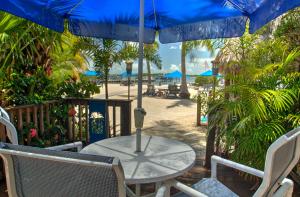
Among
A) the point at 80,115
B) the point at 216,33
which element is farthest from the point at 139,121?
the point at 80,115

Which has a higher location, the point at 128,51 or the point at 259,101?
the point at 128,51

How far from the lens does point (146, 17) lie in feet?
10.7

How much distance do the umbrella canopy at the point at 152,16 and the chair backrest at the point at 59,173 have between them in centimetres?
141

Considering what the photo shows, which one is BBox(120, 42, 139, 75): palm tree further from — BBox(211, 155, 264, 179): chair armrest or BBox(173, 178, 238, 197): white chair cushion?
BBox(173, 178, 238, 197): white chair cushion

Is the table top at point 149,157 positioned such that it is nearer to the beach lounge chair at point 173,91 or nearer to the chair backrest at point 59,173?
the chair backrest at point 59,173

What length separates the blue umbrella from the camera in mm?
2197

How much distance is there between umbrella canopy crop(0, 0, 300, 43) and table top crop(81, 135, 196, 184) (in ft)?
4.15

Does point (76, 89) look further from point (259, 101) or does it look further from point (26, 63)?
point (259, 101)

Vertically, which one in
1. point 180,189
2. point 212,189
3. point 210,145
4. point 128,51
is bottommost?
point 210,145

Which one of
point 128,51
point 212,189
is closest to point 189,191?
point 212,189

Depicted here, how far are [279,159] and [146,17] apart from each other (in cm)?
242

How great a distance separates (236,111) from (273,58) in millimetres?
1106

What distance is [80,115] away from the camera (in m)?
4.48

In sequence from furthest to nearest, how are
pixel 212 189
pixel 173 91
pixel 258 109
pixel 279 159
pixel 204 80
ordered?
pixel 173 91
pixel 204 80
pixel 258 109
pixel 212 189
pixel 279 159
